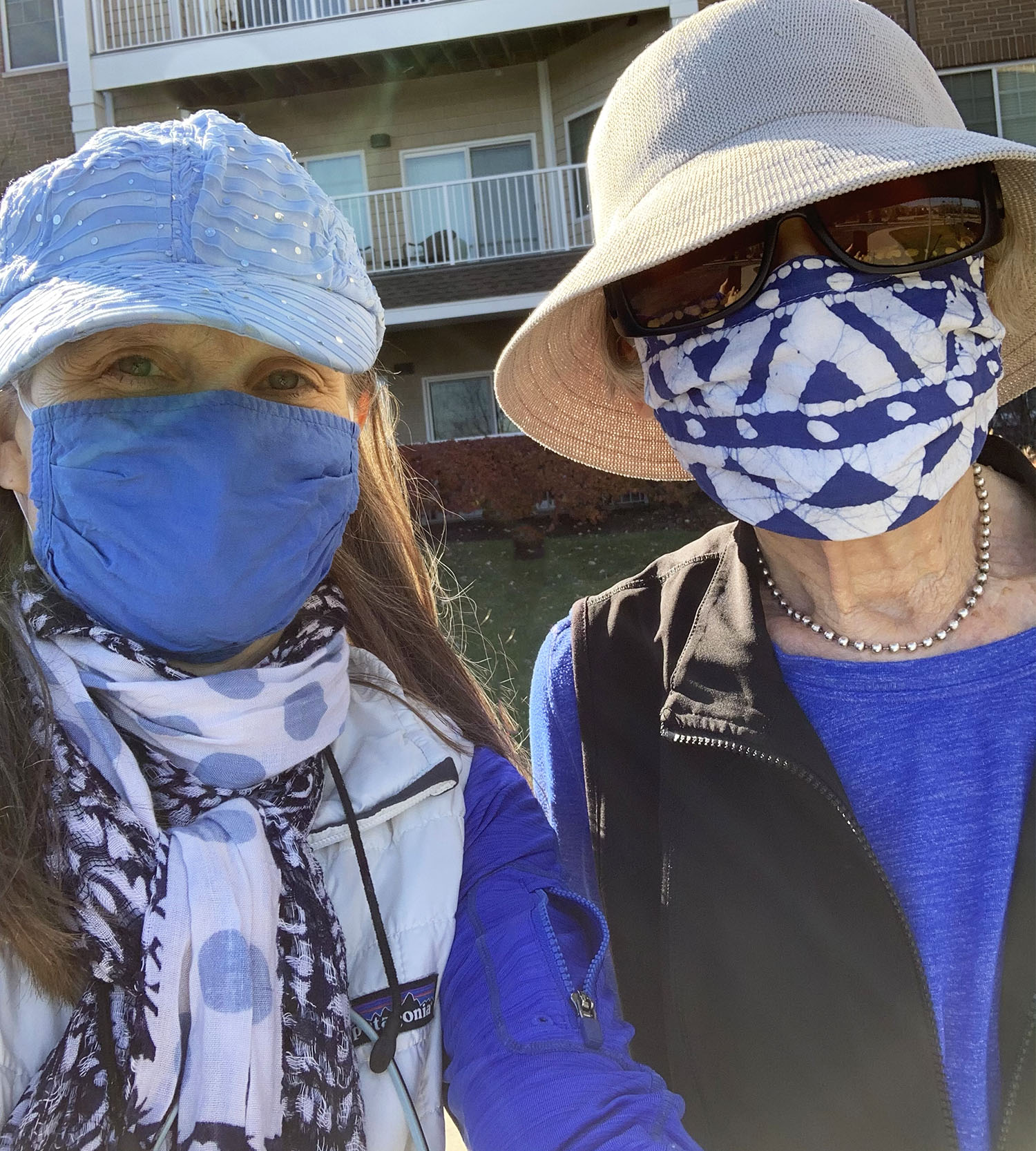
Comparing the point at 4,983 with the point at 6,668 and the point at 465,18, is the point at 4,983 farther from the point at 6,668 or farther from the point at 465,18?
the point at 465,18

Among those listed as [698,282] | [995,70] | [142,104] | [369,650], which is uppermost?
[698,282]

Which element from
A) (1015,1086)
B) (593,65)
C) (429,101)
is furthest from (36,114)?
(1015,1086)

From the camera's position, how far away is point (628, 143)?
164cm

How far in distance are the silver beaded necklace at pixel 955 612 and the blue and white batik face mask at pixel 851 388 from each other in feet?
0.55

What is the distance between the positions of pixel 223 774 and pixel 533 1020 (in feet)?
1.74

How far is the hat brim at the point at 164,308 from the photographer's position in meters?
1.26

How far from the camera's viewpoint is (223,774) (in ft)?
4.78

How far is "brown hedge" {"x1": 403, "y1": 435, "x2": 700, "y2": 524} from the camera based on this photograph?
10.6 meters

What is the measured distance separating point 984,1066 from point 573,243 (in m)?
12.5

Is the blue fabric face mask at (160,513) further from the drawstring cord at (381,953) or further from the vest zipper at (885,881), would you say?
the vest zipper at (885,881)

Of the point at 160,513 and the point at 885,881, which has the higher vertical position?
the point at 160,513

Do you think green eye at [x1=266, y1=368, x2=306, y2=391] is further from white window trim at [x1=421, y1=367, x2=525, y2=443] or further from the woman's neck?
white window trim at [x1=421, y1=367, x2=525, y2=443]

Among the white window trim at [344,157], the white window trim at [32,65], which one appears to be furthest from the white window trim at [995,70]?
the white window trim at [32,65]

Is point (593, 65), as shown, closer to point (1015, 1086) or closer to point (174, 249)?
point (174, 249)
